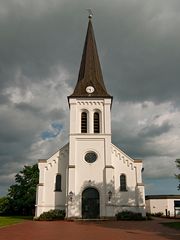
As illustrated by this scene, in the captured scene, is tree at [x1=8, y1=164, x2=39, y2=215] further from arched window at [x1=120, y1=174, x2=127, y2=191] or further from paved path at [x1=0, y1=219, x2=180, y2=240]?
paved path at [x1=0, y1=219, x2=180, y2=240]

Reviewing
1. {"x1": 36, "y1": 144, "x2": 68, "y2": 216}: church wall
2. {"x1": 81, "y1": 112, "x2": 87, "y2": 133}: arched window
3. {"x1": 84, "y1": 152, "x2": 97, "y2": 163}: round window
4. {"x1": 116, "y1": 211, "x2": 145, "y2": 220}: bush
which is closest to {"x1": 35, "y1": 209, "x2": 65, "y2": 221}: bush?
{"x1": 36, "y1": 144, "x2": 68, "y2": 216}: church wall

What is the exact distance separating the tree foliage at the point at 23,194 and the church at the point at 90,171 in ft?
51.1

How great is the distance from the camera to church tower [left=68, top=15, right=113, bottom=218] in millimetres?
34625

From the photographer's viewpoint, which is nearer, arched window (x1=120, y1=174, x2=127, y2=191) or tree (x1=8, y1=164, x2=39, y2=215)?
arched window (x1=120, y1=174, x2=127, y2=191)

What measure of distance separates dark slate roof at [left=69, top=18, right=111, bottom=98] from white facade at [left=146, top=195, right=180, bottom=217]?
26.9m

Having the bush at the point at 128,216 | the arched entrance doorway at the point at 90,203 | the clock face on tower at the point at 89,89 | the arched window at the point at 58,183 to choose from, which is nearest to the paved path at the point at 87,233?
the bush at the point at 128,216

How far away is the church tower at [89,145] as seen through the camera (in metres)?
34.6

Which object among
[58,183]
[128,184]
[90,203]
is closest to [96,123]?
[128,184]

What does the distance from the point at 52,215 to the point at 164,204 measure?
28.6m

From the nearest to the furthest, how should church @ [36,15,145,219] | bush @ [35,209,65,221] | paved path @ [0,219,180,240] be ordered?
paved path @ [0,219,180,240], bush @ [35,209,65,221], church @ [36,15,145,219]

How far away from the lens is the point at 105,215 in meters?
33.7

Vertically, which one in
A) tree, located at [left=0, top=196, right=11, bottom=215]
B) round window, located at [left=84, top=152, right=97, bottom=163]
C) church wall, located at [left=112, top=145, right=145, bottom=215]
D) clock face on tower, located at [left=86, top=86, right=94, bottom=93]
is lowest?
tree, located at [left=0, top=196, right=11, bottom=215]

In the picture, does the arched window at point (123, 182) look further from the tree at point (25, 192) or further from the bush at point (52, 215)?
the tree at point (25, 192)

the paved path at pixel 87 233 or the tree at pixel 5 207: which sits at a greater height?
the paved path at pixel 87 233
